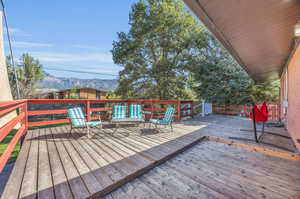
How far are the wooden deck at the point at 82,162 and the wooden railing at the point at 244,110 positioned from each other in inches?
240

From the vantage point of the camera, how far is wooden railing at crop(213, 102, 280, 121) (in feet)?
23.3

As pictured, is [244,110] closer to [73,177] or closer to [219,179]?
[219,179]

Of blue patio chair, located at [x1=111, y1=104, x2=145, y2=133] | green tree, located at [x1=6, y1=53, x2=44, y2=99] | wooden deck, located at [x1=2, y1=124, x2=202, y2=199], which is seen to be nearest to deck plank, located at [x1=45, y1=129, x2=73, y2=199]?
wooden deck, located at [x1=2, y1=124, x2=202, y2=199]

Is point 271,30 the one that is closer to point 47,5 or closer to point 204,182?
point 204,182

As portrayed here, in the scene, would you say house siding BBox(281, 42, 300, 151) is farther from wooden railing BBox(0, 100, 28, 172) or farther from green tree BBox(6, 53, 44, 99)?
green tree BBox(6, 53, 44, 99)

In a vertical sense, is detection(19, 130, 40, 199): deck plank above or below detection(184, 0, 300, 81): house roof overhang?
below

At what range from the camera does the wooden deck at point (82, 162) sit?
1.63 metres

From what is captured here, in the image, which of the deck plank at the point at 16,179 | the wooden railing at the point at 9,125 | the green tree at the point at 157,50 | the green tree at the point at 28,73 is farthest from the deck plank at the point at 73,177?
the green tree at the point at 28,73

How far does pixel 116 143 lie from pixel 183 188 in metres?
1.83

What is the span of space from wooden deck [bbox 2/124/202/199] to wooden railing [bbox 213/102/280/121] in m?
6.10

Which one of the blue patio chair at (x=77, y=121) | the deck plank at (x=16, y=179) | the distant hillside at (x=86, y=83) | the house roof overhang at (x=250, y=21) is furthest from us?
the distant hillside at (x=86, y=83)

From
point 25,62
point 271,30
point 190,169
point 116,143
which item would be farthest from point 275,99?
point 25,62

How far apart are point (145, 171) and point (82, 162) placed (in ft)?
3.43

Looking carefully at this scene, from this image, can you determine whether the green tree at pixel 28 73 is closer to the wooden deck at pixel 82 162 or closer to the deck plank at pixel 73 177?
the wooden deck at pixel 82 162
